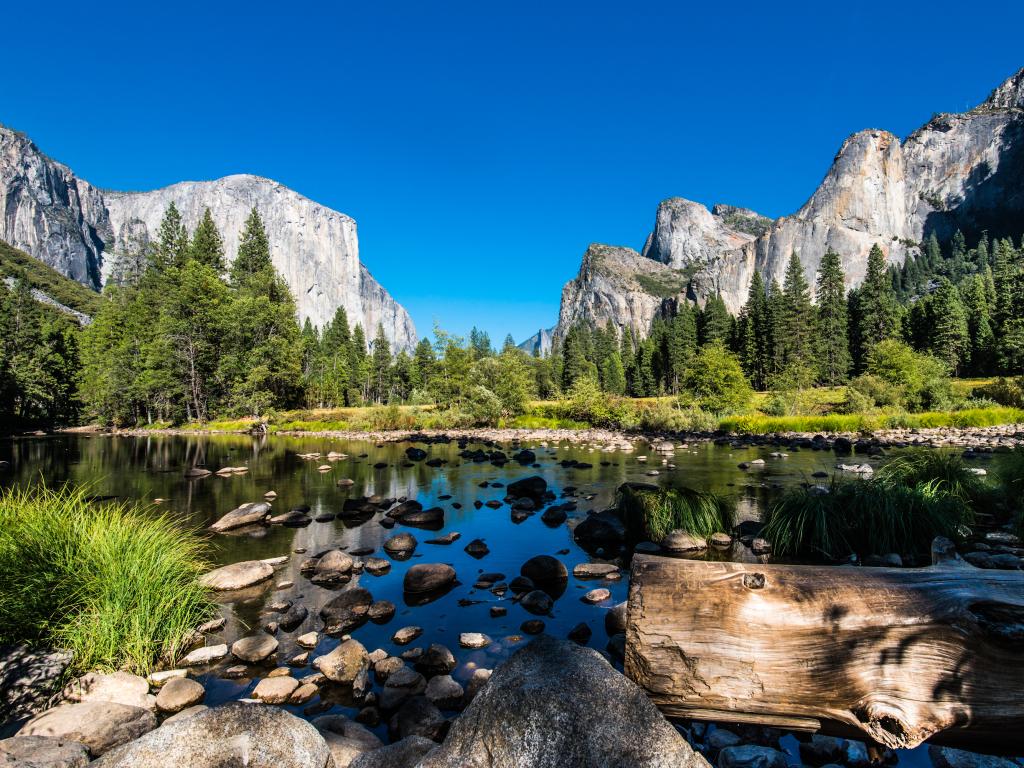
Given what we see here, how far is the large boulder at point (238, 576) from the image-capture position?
8.63m

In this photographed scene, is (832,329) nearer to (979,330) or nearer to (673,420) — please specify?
(979,330)

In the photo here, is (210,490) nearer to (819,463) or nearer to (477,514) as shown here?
Result: (477,514)

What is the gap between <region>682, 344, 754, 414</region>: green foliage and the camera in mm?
44844

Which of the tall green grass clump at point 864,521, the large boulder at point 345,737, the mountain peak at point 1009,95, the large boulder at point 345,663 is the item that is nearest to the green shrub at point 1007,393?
the tall green grass clump at point 864,521

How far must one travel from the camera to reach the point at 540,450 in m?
30.6

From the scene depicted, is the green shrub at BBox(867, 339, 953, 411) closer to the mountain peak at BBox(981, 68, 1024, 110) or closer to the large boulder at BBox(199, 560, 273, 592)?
the large boulder at BBox(199, 560, 273, 592)

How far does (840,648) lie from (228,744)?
3101mm

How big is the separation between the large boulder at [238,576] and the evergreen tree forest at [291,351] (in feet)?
119

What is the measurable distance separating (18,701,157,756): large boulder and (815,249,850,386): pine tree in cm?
8322

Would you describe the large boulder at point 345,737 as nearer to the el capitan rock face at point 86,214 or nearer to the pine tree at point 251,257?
the pine tree at point 251,257

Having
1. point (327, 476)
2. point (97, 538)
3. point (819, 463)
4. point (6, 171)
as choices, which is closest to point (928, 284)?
point (819, 463)

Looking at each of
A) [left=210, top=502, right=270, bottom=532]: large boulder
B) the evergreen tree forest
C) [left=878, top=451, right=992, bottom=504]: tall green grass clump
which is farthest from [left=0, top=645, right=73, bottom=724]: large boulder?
the evergreen tree forest

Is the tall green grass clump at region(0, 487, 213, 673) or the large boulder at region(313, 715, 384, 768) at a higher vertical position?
the tall green grass clump at region(0, 487, 213, 673)

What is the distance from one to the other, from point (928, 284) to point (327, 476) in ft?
557
